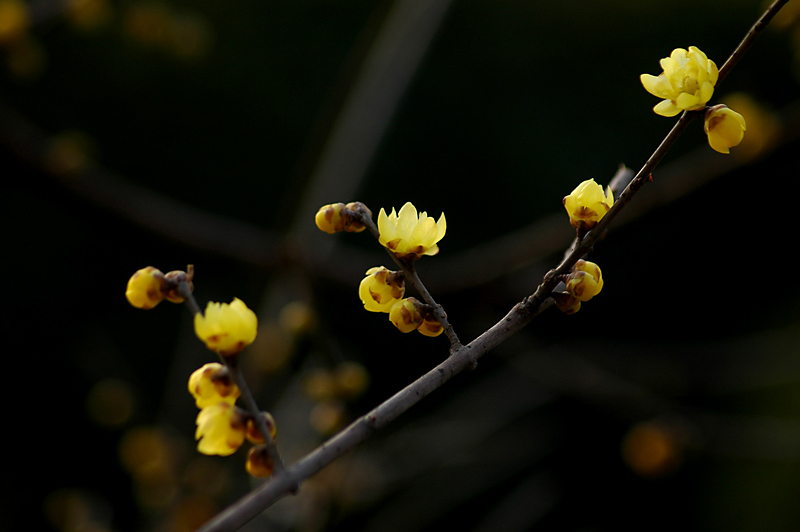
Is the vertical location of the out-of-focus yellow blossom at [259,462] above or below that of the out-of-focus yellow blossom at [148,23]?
below

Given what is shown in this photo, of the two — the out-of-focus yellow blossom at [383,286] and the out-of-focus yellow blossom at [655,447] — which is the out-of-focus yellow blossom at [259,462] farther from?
the out-of-focus yellow blossom at [655,447]

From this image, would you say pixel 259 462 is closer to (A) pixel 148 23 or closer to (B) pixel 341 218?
(B) pixel 341 218

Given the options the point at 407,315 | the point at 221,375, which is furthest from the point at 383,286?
the point at 221,375

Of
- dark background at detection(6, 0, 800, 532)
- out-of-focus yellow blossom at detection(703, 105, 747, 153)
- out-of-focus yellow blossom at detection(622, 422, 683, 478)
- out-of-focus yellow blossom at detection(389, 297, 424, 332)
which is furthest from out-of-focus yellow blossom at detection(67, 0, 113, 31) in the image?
out-of-focus yellow blossom at detection(622, 422, 683, 478)

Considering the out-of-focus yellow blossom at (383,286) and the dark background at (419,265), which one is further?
the dark background at (419,265)

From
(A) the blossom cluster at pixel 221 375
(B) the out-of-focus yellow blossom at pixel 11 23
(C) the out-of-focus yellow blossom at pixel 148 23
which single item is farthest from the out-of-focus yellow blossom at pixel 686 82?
(C) the out-of-focus yellow blossom at pixel 148 23

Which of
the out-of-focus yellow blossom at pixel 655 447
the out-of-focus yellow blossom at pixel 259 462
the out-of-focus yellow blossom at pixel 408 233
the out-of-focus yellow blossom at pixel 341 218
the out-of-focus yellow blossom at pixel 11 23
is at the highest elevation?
the out-of-focus yellow blossom at pixel 11 23

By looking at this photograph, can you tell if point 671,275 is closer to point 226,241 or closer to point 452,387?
point 452,387

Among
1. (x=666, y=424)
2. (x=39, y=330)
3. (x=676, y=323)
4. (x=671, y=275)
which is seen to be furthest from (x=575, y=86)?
(x=39, y=330)
